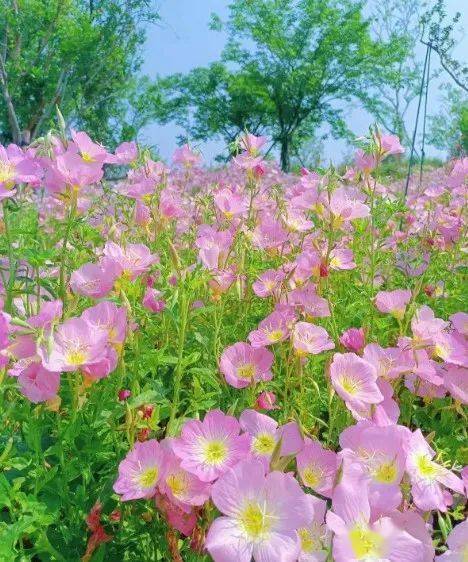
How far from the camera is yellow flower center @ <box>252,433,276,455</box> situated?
1224mm

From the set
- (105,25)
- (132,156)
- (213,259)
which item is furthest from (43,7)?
(213,259)

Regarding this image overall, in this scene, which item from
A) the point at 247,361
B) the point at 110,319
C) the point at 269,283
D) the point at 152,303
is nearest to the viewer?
the point at 110,319

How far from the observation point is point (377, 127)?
7.17 ft

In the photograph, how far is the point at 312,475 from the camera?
46.8 inches

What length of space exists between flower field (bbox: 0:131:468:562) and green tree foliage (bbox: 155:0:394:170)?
1078 inches

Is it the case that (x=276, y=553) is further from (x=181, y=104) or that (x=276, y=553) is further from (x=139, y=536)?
(x=181, y=104)

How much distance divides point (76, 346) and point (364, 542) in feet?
1.98

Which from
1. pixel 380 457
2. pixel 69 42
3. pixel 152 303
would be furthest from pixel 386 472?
pixel 69 42

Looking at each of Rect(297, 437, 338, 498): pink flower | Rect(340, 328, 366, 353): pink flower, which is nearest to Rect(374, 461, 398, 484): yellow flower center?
Rect(297, 437, 338, 498): pink flower

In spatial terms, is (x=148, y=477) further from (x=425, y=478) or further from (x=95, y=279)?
(x=95, y=279)

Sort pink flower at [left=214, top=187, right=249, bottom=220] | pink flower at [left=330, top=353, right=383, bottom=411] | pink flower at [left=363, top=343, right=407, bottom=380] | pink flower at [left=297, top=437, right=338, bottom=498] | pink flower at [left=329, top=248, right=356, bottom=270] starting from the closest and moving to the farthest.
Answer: pink flower at [left=297, top=437, right=338, bottom=498]
pink flower at [left=330, top=353, right=383, bottom=411]
pink flower at [left=363, top=343, right=407, bottom=380]
pink flower at [left=329, top=248, right=356, bottom=270]
pink flower at [left=214, top=187, right=249, bottom=220]

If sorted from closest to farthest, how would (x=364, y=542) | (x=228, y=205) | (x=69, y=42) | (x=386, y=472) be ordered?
(x=364, y=542), (x=386, y=472), (x=228, y=205), (x=69, y=42)

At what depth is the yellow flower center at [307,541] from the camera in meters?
1.02

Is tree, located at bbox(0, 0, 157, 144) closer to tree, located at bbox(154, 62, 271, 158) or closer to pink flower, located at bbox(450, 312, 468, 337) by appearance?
tree, located at bbox(154, 62, 271, 158)
